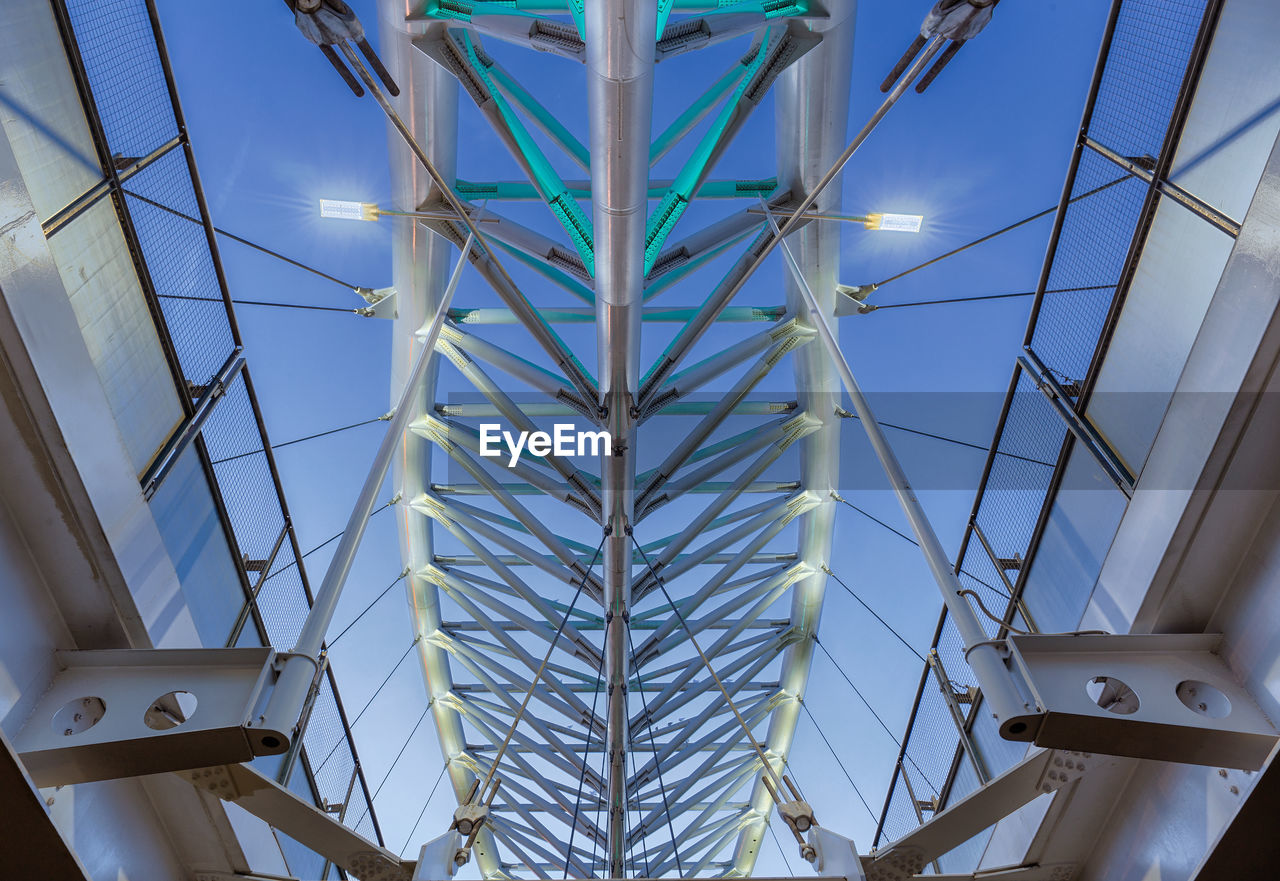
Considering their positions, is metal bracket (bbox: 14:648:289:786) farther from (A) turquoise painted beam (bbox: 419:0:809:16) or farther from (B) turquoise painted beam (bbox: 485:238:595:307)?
(B) turquoise painted beam (bbox: 485:238:595:307)

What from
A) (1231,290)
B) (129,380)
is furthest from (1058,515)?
(129,380)

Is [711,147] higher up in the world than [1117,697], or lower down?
higher up

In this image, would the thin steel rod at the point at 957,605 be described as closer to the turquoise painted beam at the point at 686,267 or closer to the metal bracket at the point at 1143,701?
the metal bracket at the point at 1143,701

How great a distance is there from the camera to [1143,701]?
4609 mm

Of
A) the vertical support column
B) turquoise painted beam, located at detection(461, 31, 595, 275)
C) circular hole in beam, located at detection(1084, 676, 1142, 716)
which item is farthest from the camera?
turquoise painted beam, located at detection(461, 31, 595, 275)

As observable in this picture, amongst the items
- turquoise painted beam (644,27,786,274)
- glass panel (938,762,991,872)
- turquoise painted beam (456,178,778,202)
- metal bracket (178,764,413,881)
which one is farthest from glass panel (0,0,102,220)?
turquoise painted beam (456,178,778,202)

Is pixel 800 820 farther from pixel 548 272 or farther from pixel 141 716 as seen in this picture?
pixel 548 272

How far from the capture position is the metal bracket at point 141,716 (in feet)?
14.2

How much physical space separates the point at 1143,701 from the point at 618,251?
753 cm

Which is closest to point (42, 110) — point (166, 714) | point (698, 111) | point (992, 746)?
point (166, 714)

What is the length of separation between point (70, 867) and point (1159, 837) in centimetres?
673

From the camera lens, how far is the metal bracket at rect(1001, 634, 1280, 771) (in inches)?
172

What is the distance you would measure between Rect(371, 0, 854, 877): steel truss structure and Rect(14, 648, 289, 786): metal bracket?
6.09 ft

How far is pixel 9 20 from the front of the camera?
407cm
